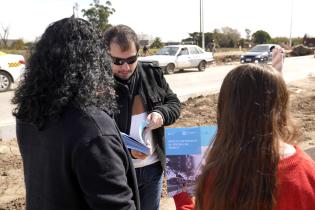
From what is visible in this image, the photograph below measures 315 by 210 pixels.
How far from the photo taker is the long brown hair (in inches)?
57.8

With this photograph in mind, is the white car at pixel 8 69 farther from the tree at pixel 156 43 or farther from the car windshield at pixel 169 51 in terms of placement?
the tree at pixel 156 43

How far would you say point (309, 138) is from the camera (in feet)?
22.5

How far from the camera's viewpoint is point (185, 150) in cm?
247

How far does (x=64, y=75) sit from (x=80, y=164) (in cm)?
33

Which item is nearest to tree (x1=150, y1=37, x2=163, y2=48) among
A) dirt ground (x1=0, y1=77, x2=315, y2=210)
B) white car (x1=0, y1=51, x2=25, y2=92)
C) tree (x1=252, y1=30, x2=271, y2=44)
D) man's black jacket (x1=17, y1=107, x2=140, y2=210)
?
tree (x1=252, y1=30, x2=271, y2=44)

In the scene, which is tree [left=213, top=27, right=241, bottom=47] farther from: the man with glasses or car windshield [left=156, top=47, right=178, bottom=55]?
the man with glasses

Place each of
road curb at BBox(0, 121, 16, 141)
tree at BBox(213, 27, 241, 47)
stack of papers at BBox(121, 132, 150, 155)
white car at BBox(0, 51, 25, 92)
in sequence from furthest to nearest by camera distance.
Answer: tree at BBox(213, 27, 241, 47), white car at BBox(0, 51, 25, 92), road curb at BBox(0, 121, 16, 141), stack of papers at BBox(121, 132, 150, 155)

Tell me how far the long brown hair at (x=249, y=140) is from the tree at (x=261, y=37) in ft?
204

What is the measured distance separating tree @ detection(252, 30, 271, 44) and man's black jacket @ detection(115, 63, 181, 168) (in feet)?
200

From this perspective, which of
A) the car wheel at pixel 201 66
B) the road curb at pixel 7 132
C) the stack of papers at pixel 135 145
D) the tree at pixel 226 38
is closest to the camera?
the stack of papers at pixel 135 145

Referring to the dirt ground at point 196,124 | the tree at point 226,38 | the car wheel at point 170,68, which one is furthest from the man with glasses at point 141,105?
the tree at point 226,38

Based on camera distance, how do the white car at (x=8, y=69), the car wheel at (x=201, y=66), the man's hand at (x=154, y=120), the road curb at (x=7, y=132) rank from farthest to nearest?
the car wheel at (x=201, y=66), the white car at (x=8, y=69), the road curb at (x=7, y=132), the man's hand at (x=154, y=120)

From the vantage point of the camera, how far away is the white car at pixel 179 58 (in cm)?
1991

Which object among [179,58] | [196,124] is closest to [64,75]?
[196,124]
